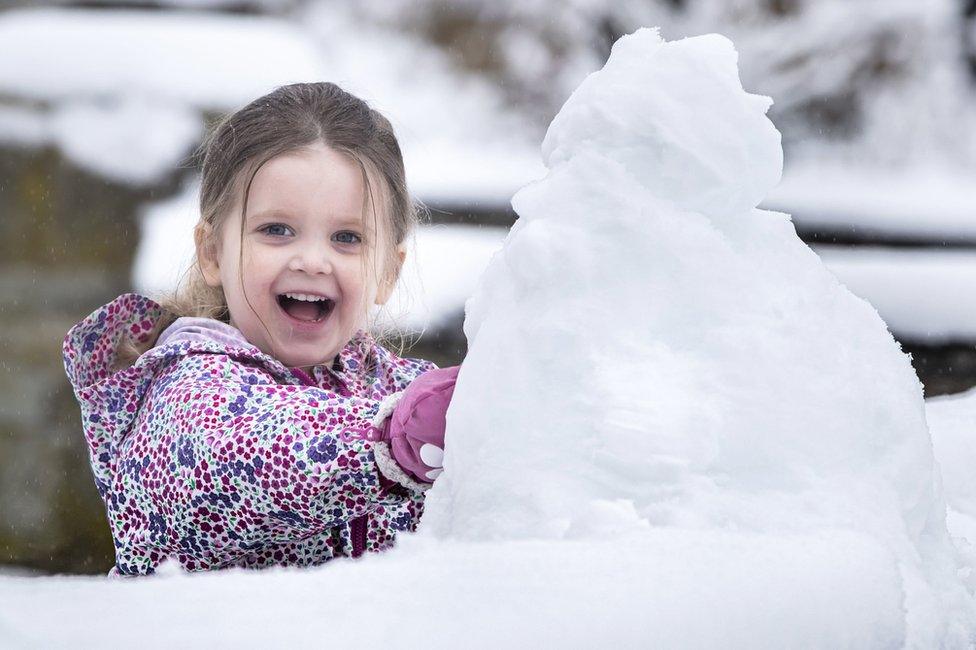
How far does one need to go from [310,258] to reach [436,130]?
2.90m

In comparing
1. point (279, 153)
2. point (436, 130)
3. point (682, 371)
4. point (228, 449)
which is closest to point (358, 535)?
point (228, 449)

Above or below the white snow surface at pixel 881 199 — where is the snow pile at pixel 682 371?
above

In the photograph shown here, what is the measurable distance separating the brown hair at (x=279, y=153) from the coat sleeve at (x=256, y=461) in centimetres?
25

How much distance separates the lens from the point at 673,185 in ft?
1.90

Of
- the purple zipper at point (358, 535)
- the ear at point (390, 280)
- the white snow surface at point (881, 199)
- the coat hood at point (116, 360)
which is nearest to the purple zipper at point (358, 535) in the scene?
the purple zipper at point (358, 535)

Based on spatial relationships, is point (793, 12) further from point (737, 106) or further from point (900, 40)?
point (737, 106)

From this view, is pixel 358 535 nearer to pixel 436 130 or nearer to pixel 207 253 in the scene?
pixel 207 253

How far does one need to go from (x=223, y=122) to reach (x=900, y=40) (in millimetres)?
3260

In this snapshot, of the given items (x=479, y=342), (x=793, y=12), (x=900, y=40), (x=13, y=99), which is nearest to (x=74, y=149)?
(x=13, y=99)

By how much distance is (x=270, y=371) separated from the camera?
38.6 inches

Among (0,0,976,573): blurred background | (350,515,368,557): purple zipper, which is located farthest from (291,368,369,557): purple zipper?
(0,0,976,573): blurred background

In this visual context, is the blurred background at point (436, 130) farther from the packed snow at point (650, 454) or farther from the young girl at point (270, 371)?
the packed snow at point (650, 454)

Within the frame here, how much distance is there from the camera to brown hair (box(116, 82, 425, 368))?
105 centimetres

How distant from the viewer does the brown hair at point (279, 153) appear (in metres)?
1.05
